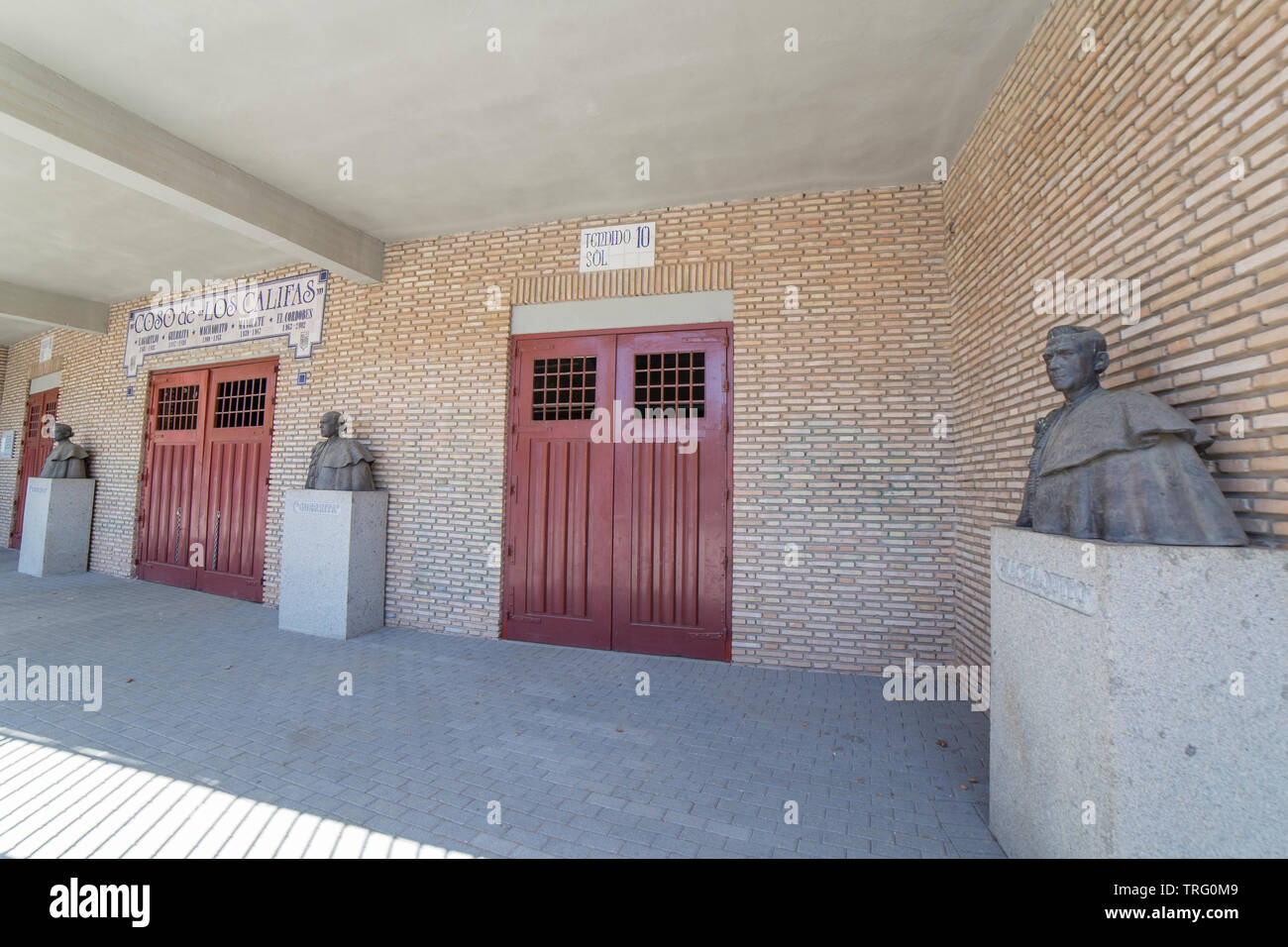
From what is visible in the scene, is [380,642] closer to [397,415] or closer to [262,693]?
[262,693]

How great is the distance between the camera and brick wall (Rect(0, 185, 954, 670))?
5332 millimetres

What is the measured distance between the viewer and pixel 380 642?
6.17 meters

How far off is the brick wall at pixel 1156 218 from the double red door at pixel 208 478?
902 cm

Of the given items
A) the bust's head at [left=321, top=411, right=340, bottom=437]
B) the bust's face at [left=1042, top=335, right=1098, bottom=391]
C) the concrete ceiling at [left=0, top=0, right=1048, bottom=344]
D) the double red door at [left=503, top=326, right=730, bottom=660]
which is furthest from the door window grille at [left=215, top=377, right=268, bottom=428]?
the bust's face at [left=1042, top=335, right=1098, bottom=391]

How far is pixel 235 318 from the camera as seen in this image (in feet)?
28.4

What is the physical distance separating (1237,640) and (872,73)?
4281 mm

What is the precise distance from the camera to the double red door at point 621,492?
589 cm

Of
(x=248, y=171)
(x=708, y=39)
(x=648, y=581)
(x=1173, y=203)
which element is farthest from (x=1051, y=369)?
(x=248, y=171)

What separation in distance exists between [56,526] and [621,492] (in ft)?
34.4

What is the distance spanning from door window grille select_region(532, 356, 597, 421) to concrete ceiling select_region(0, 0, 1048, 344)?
1703 mm

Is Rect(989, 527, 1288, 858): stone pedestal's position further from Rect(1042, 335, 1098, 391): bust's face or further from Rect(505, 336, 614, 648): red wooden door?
Rect(505, 336, 614, 648): red wooden door

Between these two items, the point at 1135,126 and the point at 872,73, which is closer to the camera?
the point at 1135,126

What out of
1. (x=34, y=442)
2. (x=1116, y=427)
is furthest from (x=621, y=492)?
(x=34, y=442)

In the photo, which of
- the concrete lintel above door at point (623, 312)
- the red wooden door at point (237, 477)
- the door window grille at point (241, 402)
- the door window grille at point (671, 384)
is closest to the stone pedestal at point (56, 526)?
the red wooden door at point (237, 477)
